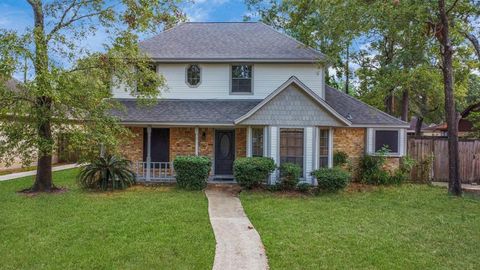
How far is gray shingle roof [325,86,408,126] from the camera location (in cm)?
1380

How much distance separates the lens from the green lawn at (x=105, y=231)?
217 inches

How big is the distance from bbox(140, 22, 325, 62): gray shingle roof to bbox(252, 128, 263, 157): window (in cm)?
317

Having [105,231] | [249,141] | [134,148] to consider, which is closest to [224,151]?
[249,141]

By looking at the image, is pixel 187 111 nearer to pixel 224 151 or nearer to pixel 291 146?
pixel 224 151

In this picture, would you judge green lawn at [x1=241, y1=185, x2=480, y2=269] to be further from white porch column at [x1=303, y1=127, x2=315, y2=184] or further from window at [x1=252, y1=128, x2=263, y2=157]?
window at [x1=252, y1=128, x2=263, y2=157]

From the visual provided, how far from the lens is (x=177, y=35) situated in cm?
1659

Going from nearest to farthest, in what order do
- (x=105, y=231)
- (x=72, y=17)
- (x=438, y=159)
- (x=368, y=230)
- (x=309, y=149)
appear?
1. (x=105, y=231)
2. (x=368, y=230)
3. (x=72, y=17)
4. (x=309, y=149)
5. (x=438, y=159)

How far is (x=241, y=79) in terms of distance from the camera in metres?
14.8

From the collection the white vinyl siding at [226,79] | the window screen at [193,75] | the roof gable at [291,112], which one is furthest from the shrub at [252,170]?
the window screen at [193,75]

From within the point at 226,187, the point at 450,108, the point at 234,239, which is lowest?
the point at 234,239

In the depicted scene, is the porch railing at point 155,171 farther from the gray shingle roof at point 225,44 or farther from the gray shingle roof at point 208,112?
the gray shingle roof at point 225,44

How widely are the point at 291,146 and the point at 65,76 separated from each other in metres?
7.75

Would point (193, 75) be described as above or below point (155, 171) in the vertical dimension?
above

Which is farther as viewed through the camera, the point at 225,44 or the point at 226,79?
the point at 225,44
